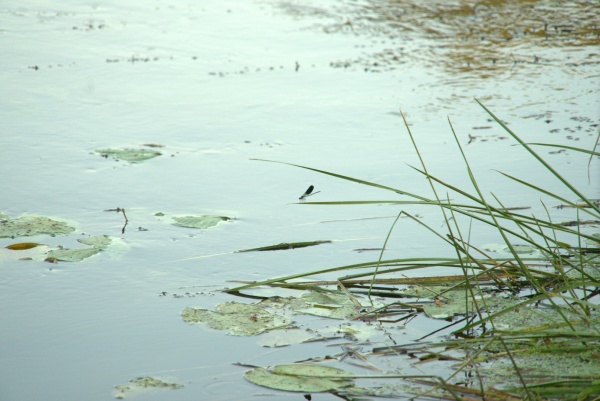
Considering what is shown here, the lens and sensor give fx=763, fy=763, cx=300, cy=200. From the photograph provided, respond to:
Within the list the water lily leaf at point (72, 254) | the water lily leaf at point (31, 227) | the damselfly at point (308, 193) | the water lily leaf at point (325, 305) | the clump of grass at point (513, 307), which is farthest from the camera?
the damselfly at point (308, 193)

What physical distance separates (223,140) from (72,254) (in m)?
1.23

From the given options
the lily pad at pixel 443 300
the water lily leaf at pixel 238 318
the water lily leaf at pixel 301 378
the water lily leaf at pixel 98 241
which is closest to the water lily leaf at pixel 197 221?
the water lily leaf at pixel 98 241

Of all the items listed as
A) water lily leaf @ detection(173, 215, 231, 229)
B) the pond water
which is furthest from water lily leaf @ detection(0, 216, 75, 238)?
water lily leaf @ detection(173, 215, 231, 229)

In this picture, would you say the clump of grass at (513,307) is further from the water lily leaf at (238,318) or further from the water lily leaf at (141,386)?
the water lily leaf at (141,386)

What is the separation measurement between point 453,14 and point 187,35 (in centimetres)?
205

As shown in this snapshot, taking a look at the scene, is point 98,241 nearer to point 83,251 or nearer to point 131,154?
point 83,251

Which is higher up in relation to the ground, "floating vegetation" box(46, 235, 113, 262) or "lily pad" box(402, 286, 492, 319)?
"floating vegetation" box(46, 235, 113, 262)

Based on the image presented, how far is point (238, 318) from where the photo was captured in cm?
205

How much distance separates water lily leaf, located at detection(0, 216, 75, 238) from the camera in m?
2.54

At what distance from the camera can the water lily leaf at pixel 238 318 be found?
6.57 feet

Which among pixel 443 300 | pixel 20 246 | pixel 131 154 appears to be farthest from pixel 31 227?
pixel 443 300

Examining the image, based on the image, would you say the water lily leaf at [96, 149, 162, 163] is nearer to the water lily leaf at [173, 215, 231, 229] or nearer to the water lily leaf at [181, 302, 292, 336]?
the water lily leaf at [173, 215, 231, 229]

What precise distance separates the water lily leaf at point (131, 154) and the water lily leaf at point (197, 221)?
2.09 ft

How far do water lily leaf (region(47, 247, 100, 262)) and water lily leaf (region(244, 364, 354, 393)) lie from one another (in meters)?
0.86
